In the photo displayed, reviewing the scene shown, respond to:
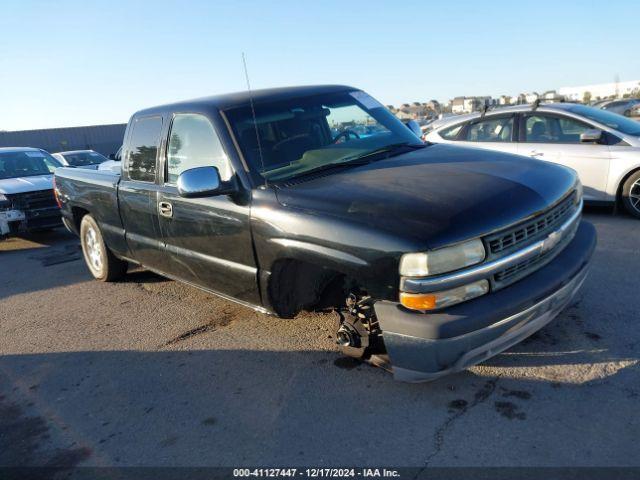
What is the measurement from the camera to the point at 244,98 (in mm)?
4051

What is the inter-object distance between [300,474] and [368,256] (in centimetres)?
114

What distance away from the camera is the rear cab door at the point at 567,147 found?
22.2ft

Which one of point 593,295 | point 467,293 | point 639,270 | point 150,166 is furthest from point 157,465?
point 639,270

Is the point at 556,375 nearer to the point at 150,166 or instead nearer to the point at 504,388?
the point at 504,388

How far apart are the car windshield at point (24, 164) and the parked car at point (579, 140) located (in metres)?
7.80

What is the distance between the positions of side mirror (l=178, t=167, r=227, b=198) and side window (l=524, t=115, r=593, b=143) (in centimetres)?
557

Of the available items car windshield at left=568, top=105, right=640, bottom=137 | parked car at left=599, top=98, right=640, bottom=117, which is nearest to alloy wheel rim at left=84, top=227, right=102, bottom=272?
car windshield at left=568, top=105, right=640, bottom=137

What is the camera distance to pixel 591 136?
6.58 m

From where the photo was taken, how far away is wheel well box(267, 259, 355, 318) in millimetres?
3400

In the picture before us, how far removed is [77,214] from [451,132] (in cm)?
568

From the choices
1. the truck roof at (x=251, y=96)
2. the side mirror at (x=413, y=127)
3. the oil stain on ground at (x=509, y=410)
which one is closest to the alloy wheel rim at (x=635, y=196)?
the side mirror at (x=413, y=127)

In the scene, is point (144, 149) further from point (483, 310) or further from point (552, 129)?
point (552, 129)

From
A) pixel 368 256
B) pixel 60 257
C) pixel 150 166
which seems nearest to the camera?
pixel 368 256

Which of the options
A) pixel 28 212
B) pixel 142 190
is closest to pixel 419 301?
pixel 142 190
